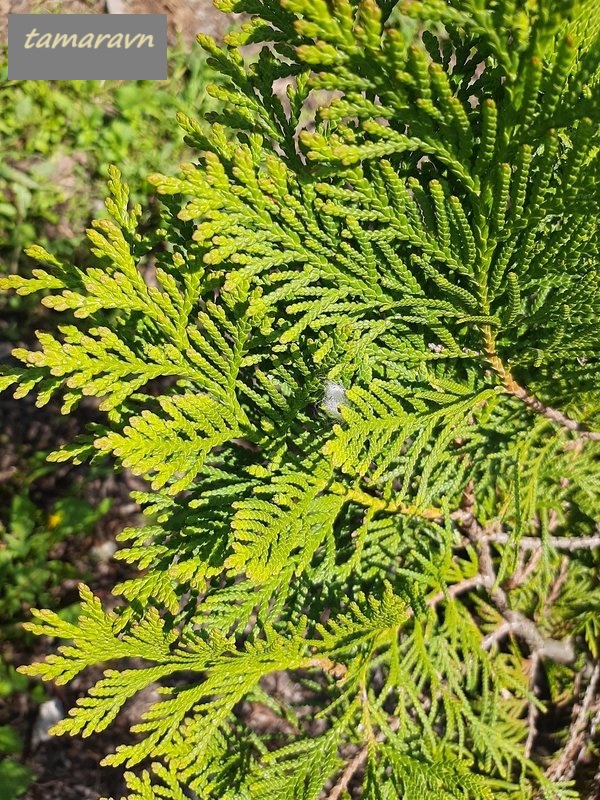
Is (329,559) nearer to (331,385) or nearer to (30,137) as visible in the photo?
(331,385)

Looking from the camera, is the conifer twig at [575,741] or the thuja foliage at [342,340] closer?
the thuja foliage at [342,340]

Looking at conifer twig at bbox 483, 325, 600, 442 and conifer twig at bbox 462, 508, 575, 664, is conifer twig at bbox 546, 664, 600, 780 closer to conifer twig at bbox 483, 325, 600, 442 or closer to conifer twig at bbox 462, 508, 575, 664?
conifer twig at bbox 462, 508, 575, 664

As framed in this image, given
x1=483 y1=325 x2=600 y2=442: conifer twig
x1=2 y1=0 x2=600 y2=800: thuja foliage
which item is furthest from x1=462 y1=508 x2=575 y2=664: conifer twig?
x1=483 y1=325 x2=600 y2=442: conifer twig

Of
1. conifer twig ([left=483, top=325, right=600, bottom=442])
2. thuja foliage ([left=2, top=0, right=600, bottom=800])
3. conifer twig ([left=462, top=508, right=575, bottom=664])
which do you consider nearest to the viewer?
thuja foliage ([left=2, top=0, right=600, bottom=800])

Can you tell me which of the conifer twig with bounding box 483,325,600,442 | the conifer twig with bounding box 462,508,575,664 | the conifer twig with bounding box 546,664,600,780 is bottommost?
the conifer twig with bounding box 546,664,600,780

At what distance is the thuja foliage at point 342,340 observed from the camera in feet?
4.10

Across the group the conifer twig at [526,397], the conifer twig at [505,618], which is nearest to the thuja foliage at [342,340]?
the conifer twig at [526,397]

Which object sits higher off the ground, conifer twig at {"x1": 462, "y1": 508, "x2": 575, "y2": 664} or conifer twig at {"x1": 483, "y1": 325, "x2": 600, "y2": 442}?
conifer twig at {"x1": 483, "y1": 325, "x2": 600, "y2": 442}

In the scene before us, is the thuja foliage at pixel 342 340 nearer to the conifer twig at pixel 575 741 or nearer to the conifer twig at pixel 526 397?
the conifer twig at pixel 526 397

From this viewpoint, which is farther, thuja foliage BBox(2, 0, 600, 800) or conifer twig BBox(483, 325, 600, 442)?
conifer twig BBox(483, 325, 600, 442)

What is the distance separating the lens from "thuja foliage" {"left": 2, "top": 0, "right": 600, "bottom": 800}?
1.25 m

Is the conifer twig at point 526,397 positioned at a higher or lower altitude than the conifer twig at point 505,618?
higher

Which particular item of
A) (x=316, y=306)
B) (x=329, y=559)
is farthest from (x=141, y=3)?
(x=329, y=559)

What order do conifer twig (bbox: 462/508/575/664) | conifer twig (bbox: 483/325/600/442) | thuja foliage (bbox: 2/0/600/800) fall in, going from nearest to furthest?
thuja foliage (bbox: 2/0/600/800) < conifer twig (bbox: 483/325/600/442) < conifer twig (bbox: 462/508/575/664)
